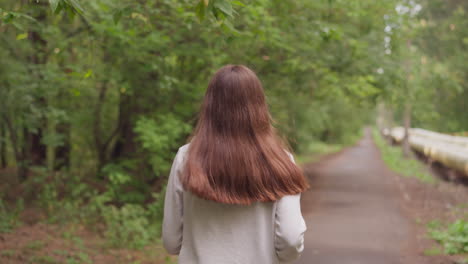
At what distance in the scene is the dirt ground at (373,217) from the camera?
6539mm

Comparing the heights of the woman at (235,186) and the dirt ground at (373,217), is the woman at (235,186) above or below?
above

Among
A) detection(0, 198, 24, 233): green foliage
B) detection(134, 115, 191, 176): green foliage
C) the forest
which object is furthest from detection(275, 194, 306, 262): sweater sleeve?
detection(0, 198, 24, 233): green foliage

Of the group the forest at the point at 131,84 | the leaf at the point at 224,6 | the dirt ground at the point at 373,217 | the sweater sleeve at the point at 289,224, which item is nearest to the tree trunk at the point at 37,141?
the forest at the point at 131,84

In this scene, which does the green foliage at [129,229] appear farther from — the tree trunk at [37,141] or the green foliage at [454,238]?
the green foliage at [454,238]

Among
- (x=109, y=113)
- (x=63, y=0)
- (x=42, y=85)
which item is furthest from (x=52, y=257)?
(x=109, y=113)

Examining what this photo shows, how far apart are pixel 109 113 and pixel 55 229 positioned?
3838 mm

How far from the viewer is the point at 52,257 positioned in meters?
5.47

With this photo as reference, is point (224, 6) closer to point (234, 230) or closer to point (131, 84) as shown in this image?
point (234, 230)

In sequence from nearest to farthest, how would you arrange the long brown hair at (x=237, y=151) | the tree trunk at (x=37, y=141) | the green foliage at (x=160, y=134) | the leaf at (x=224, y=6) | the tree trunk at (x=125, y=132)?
the long brown hair at (x=237, y=151) < the leaf at (x=224, y=6) < the green foliage at (x=160, y=134) < the tree trunk at (x=37, y=141) < the tree trunk at (x=125, y=132)

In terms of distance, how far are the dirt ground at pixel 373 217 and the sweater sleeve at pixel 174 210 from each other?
15.3 ft

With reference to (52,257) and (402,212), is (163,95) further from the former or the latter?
(402,212)

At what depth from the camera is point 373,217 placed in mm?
9398

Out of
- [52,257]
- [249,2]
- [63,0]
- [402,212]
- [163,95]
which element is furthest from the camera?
[402,212]

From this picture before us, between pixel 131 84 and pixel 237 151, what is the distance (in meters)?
6.49
